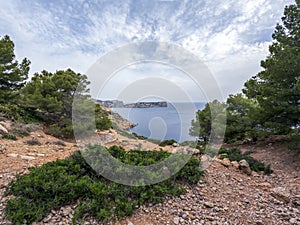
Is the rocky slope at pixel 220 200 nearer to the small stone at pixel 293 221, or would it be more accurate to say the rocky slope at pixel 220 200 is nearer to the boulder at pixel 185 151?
the small stone at pixel 293 221

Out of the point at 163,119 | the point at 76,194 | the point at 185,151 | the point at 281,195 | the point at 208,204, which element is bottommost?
the point at 76,194

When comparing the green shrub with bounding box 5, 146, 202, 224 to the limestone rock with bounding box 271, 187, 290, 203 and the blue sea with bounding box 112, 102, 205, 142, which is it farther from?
the blue sea with bounding box 112, 102, 205, 142

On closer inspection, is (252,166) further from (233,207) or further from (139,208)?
(139,208)

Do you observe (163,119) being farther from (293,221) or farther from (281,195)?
(293,221)

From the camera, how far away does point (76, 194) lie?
251cm

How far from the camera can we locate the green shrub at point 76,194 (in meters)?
2.21

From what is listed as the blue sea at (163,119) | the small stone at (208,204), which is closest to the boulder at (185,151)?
the blue sea at (163,119)

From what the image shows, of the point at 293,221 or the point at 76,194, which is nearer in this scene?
the point at 293,221

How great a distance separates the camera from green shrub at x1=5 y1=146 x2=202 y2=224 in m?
2.21

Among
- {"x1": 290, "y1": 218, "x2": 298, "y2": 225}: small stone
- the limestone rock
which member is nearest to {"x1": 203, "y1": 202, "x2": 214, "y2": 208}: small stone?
{"x1": 290, "y1": 218, "x2": 298, "y2": 225}: small stone

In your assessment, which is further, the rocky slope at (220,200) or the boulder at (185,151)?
the boulder at (185,151)

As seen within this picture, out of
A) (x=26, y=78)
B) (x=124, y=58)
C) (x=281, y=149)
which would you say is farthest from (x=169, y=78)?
(x=26, y=78)

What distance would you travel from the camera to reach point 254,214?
247 centimetres

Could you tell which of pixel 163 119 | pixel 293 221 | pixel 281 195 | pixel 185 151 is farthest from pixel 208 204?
pixel 163 119
